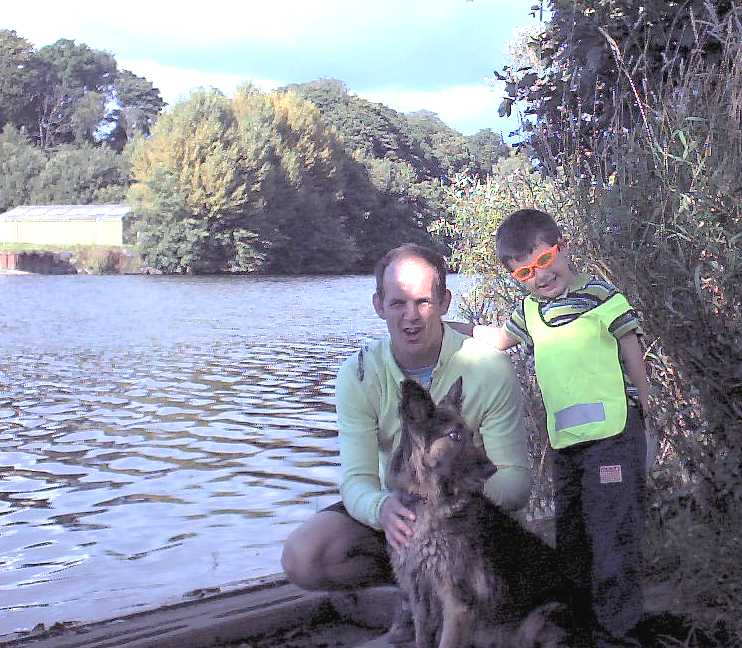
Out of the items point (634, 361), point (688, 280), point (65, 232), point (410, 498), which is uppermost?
point (65, 232)

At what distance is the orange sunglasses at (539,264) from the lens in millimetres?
4578

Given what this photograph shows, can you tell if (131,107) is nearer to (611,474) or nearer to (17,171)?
(17,171)

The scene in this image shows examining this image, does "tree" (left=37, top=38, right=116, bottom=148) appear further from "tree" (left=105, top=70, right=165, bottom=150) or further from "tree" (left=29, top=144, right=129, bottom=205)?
"tree" (left=29, top=144, right=129, bottom=205)

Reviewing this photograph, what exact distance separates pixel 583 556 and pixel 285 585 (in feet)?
6.31

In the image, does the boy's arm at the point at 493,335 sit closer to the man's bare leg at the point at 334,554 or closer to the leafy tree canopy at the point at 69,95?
the man's bare leg at the point at 334,554

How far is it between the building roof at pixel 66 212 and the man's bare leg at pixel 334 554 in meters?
83.2

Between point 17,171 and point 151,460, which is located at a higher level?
point 17,171

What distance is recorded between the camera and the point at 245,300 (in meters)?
45.5

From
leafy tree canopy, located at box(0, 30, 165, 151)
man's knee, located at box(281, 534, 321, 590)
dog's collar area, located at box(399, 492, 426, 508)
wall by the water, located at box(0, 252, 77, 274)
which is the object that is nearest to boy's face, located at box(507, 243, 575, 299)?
dog's collar area, located at box(399, 492, 426, 508)

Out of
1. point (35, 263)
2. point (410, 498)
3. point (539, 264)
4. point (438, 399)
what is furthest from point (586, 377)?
point (35, 263)

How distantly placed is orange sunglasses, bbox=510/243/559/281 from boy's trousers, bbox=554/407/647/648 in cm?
71

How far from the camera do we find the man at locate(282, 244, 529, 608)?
4.65 meters

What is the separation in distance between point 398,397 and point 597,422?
847mm

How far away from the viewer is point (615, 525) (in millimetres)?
4461
